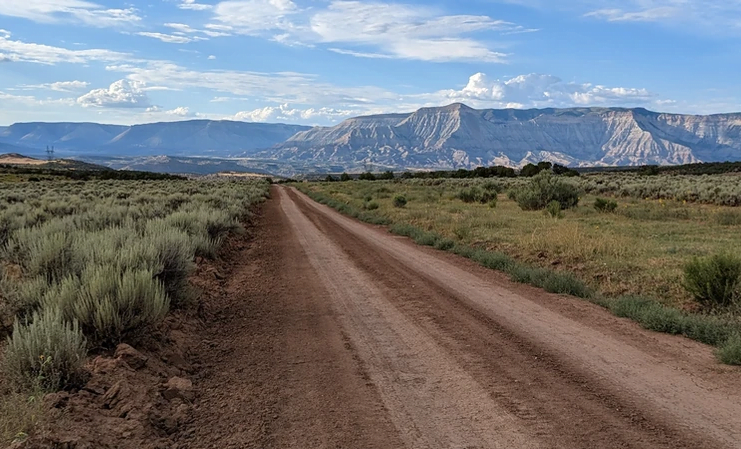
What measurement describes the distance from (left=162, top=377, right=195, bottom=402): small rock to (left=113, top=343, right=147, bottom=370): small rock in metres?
0.43

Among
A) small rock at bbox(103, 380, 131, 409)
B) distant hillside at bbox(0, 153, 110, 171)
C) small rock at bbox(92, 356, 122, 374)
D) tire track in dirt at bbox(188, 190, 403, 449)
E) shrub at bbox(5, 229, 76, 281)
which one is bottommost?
tire track in dirt at bbox(188, 190, 403, 449)

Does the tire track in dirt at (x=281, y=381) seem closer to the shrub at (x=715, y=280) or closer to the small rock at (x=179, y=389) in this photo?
the small rock at (x=179, y=389)

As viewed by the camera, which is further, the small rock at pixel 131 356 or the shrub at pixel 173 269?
the shrub at pixel 173 269

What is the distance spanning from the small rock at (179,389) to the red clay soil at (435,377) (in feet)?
0.12

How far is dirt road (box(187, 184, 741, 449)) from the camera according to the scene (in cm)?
459

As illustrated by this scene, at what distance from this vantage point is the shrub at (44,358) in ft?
15.7

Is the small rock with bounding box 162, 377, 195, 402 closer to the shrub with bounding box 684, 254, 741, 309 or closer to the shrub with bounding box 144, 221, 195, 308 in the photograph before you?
the shrub with bounding box 144, 221, 195, 308

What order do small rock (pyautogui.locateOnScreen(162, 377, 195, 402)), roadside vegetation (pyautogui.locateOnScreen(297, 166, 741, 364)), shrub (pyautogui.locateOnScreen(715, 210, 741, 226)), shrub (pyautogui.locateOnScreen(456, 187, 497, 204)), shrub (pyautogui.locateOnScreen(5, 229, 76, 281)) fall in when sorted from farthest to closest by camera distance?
shrub (pyautogui.locateOnScreen(456, 187, 497, 204)) → shrub (pyautogui.locateOnScreen(715, 210, 741, 226)) → roadside vegetation (pyautogui.locateOnScreen(297, 166, 741, 364)) → shrub (pyautogui.locateOnScreen(5, 229, 76, 281)) → small rock (pyautogui.locateOnScreen(162, 377, 195, 402))

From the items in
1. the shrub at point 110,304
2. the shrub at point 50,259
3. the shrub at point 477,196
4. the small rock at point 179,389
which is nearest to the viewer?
the small rock at point 179,389

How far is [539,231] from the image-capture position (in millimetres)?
18734

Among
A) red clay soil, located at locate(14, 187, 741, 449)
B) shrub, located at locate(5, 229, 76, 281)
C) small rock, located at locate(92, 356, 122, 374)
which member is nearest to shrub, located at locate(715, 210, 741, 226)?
red clay soil, located at locate(14, 187, 741, 449)

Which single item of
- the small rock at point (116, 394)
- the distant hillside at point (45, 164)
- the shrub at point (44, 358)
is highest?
the distant hillside at point (45, 164)

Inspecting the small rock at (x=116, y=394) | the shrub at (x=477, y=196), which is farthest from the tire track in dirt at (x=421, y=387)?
the shrub at (x=477, y=196)

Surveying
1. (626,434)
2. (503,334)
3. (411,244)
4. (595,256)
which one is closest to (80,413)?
(626,434)
